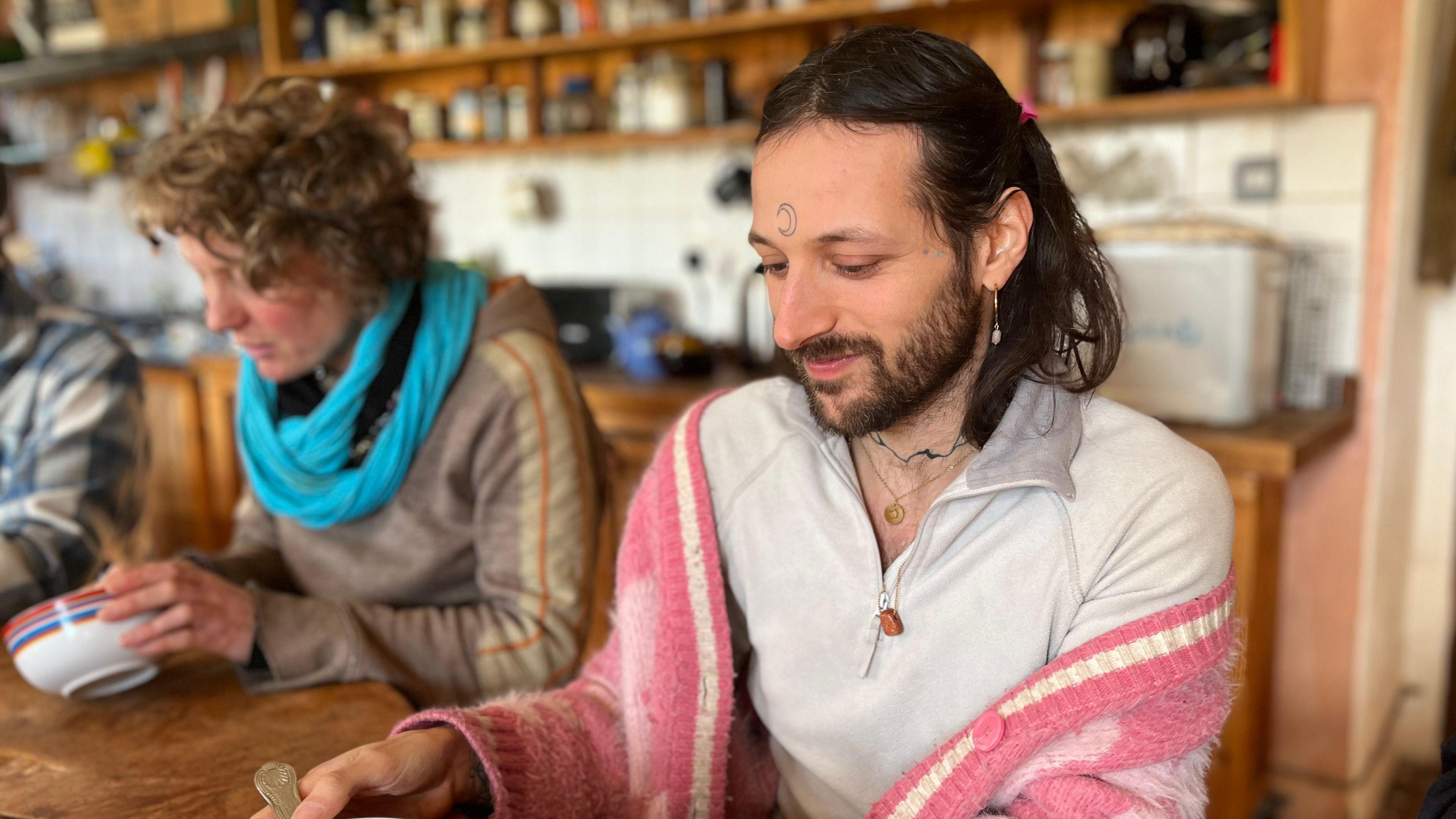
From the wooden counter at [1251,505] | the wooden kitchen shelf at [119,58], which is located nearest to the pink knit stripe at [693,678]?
the wooden counter at [1251,505]

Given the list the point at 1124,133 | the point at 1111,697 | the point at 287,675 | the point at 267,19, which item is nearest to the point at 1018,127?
the point at 1111,697

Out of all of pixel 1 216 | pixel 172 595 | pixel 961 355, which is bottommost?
pixel 172 595

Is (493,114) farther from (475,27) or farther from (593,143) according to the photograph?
(593,143)

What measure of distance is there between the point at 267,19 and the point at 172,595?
9.63ft

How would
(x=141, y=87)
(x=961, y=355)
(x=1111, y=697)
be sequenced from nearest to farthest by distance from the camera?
(x=1111, y=697) → (x=961, y=355) → (x=141, y=87)

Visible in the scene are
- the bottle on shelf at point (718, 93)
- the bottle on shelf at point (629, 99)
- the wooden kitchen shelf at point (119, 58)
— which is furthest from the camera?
the wooden kitchen shelf at point (119, 58)

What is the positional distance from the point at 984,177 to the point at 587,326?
231cm

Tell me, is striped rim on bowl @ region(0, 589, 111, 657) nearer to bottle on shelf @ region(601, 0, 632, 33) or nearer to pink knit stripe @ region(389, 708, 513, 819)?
pink knit stripe @ region(389, 708, 513, 819)

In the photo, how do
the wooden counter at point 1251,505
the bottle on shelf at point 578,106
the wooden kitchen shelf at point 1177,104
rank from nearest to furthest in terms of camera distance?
the wooden counter at point 1251,505
the wooden kitchen shelf at point 1177,104
the bottle on shelf at point 578,106

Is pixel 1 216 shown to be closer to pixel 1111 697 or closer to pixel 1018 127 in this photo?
pixel 1018 127

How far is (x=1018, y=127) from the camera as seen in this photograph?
0.93 m

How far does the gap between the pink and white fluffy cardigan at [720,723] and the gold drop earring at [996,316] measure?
268mm

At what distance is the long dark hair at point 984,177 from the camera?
86 centimetres

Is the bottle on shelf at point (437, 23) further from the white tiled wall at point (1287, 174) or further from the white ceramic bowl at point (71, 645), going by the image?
the white ceramic bowl at point (71, 645)
